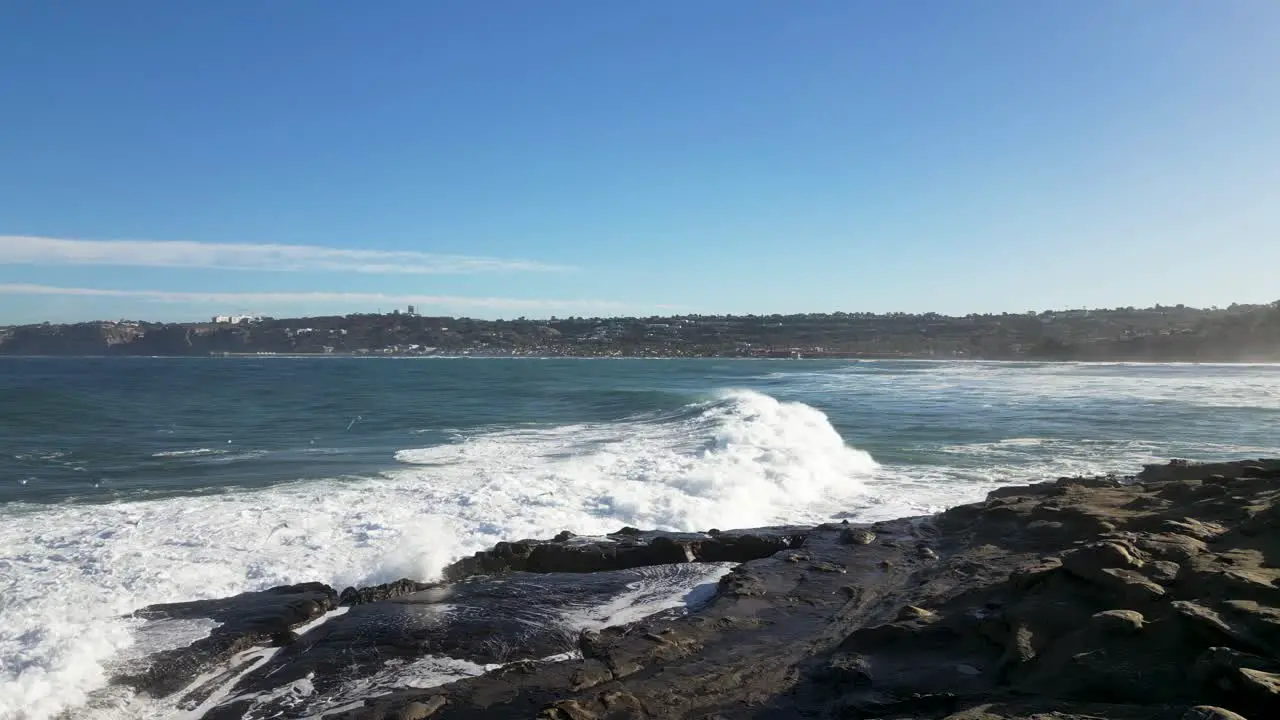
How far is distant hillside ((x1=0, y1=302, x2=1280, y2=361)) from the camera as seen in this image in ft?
387

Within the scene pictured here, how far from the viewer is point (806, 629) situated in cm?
777

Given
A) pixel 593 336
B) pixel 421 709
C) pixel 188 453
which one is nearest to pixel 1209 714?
pixel 421 709

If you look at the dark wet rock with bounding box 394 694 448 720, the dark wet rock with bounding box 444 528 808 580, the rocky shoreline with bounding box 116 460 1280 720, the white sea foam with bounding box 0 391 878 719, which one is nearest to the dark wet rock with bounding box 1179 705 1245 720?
the rocky shoreline with bounding box 116 460 1280 720

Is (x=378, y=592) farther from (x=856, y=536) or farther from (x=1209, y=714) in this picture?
(x=1209, y=714)

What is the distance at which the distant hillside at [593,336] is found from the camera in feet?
387

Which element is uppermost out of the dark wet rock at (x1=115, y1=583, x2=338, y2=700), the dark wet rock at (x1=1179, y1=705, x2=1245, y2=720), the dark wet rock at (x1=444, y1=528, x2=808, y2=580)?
the dark wet rock at (x1=1179, y1=705, x2=1245, y2=720)

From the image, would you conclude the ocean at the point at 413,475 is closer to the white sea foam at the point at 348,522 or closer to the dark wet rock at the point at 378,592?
the white sea foam at the point at 348,522

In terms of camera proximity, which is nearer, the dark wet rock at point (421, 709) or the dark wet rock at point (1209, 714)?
the dark wet rock at point (1209, 714)

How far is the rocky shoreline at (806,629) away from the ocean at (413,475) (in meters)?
0.92

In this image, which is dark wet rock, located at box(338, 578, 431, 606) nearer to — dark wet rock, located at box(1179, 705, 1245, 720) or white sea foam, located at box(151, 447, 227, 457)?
dark wet rock, located at box(1179, 705, 1245, 720)

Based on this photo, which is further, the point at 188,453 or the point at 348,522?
the point at 188,453

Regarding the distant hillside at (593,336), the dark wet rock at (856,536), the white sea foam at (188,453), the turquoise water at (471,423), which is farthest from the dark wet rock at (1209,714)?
the distant hillside at (593,336)

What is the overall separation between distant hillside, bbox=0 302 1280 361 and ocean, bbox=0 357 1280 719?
8341 centimetres

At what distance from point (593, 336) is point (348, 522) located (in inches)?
5416
